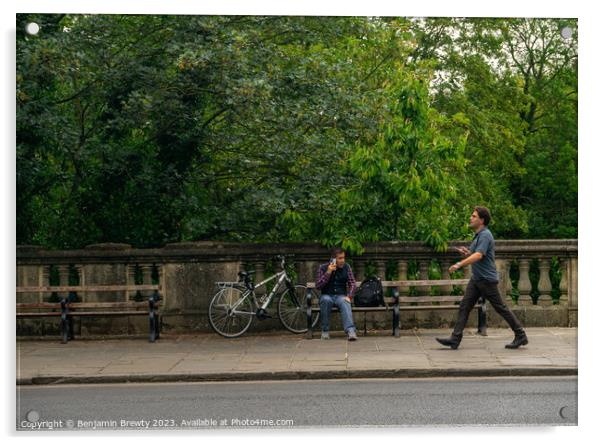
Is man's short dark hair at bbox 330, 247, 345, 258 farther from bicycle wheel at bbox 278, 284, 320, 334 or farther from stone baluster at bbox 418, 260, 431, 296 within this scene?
stone baluster at bbox 418, 260, 431, 296

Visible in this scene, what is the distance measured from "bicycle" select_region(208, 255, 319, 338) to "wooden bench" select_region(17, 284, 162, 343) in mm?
808

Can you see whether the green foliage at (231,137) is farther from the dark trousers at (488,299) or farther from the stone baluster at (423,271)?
the dark trousers at (488,299)

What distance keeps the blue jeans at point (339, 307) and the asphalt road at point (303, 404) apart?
246cm

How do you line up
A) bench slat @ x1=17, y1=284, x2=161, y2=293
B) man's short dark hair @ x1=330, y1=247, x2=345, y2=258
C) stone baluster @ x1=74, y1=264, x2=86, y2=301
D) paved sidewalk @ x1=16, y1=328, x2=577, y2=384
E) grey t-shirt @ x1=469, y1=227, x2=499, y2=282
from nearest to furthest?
1. paved sidewalk @ x1=16, y1=328, x2=577, y2=384
2. grey t-shirt @ x1=469, y1=227, x2=499, y2=282
3. man's short dark hair @ x1=330, y1=247, x2=345, y2=258
4. bench slat @ x1=17, y1=284, x2=161, y2=293
5. stone baluster @ x1=74, y1=264, x2=86, y2=301

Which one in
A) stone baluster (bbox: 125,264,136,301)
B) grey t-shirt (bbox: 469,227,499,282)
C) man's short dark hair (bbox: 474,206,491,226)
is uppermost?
man's short dark hair (bbox: 474,206,491,226)

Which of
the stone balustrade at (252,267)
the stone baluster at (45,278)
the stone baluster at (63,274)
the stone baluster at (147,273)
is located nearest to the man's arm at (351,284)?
the stone balustrade at (252,267)

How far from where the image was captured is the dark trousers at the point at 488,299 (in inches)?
451

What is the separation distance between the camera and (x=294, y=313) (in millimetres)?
13250

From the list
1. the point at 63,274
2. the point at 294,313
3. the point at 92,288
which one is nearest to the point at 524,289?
the point at 294,313

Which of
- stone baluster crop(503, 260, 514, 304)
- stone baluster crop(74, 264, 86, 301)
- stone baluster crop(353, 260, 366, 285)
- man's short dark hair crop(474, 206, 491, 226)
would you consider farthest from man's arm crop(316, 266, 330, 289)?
stone baluster crop(74, 264, 86, 301)

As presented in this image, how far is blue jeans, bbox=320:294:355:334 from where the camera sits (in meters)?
12.5

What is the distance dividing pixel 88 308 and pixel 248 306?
2.30 m

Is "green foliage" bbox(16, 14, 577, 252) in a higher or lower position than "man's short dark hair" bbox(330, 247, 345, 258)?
higher
